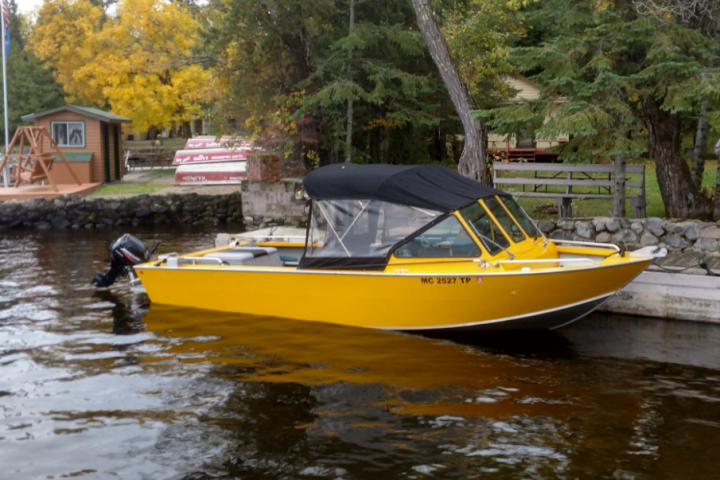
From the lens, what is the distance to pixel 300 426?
316 inches

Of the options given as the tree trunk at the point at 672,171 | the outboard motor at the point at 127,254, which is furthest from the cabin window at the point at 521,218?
the outboard motor at the point at 127,254

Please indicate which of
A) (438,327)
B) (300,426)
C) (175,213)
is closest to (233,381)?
(300,426)

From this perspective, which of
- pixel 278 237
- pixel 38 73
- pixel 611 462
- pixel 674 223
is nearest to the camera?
pixel 611 462

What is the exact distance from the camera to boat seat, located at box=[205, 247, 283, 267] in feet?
39.7

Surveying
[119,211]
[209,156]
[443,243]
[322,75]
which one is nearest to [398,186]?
[443,243]

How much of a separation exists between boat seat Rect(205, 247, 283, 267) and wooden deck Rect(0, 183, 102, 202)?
14620 millimetres

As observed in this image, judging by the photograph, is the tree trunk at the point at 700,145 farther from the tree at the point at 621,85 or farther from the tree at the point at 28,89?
the tree at the point at 28,89

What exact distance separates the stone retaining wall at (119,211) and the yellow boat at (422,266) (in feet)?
43.4

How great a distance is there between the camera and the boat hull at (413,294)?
10.2 metres

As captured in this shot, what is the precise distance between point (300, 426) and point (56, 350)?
447 cm

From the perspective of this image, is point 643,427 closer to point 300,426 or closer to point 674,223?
point 300,426

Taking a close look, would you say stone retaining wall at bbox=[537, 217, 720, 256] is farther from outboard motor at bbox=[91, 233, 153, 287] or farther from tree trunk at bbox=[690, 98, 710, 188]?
outboard motor at bbox=[91, 233, 153, 287]

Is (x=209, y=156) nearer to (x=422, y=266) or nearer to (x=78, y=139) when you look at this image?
(x=78, y=139)

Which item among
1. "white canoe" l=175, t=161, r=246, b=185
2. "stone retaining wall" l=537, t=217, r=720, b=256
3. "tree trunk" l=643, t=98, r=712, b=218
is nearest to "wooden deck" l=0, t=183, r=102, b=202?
"white canoe" l=175, t=161, r=246, b=185
